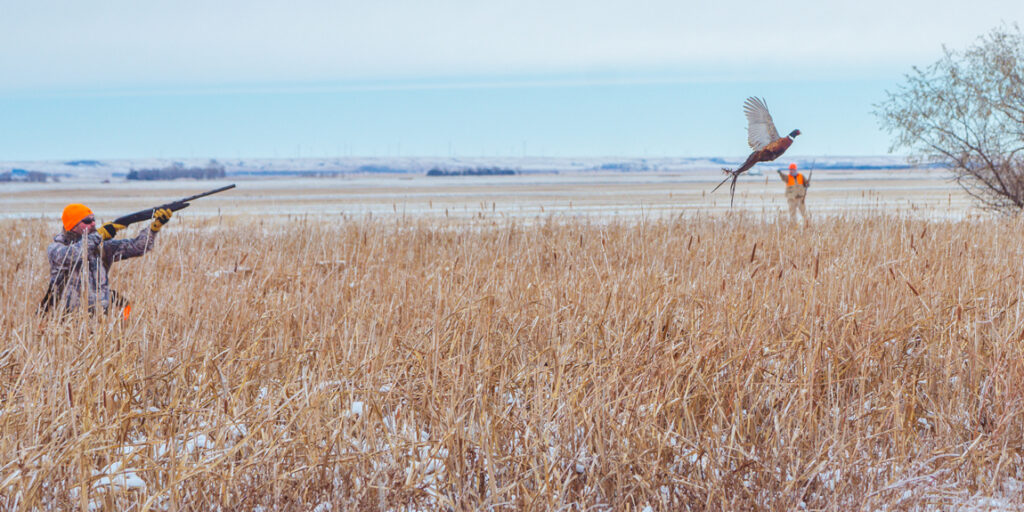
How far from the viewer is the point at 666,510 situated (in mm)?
3020

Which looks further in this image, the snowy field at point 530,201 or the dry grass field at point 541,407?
the snowy field at point 530,201

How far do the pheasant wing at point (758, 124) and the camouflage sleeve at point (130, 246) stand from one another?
156 inches

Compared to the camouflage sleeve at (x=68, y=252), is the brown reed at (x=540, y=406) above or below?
below

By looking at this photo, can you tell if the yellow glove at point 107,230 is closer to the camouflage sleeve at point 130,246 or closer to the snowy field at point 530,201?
the camouflage sleeve at point 130,246

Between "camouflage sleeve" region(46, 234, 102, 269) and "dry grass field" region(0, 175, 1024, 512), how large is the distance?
2.20 feet

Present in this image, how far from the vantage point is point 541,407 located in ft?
11.0

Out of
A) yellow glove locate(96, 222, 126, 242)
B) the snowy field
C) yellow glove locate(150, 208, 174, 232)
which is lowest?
the snowy field

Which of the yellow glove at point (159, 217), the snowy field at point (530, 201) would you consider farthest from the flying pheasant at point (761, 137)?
the snowy field at point (530, 201)

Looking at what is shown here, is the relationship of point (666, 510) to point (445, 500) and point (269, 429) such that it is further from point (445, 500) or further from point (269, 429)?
point (269, 429)

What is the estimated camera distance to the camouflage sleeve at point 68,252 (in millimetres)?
5352

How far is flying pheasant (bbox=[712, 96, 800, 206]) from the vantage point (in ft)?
10.1

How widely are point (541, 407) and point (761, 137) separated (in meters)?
1.40

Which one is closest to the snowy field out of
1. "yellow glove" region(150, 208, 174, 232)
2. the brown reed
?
the brown reed

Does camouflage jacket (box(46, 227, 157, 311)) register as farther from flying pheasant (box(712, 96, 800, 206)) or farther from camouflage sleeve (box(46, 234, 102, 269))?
flying pheasant (box(712, 96, 800, 206))
